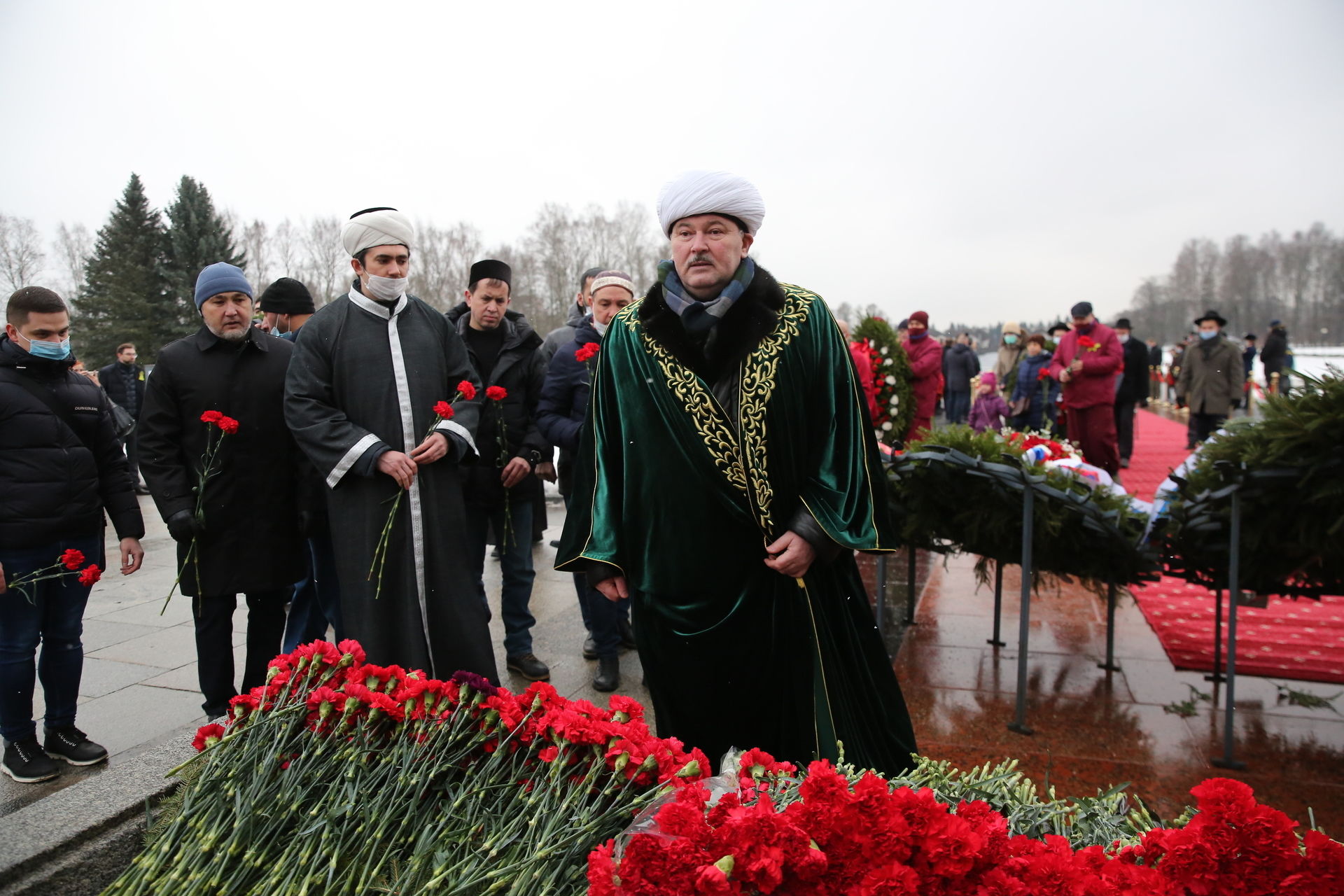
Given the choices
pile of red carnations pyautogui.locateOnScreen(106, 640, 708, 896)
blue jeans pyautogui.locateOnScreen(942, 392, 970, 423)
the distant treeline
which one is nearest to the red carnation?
pile of red carnations pyautogui.locateOnScreen(106, 640, 708, 896)

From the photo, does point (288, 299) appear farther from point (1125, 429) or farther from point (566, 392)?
point (1125, 429)

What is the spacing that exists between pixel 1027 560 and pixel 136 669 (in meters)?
4.74

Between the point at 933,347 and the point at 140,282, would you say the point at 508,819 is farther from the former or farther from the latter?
the point at 140,282

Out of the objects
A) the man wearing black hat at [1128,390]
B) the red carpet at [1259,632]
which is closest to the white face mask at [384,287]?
the red carpet at [1259,632]

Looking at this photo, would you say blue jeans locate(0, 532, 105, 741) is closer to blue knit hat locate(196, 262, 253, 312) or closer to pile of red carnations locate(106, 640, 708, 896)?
blue knit hat locate(196, 262, 253, 312)

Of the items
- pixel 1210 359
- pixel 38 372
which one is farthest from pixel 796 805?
pixel 1210 359

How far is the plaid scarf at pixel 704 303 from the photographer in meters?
2.60

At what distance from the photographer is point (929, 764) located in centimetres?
204

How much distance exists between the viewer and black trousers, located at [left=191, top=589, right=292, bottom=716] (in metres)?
3.70

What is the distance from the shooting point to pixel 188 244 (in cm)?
3027

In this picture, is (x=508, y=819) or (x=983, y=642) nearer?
(x=508, y=819)

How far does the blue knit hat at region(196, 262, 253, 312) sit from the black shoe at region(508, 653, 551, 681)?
2.23 meters

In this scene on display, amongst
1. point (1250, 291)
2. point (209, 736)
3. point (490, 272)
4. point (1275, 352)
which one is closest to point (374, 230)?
point (490, 272)

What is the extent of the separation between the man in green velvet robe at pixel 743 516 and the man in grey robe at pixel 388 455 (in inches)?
43.6
